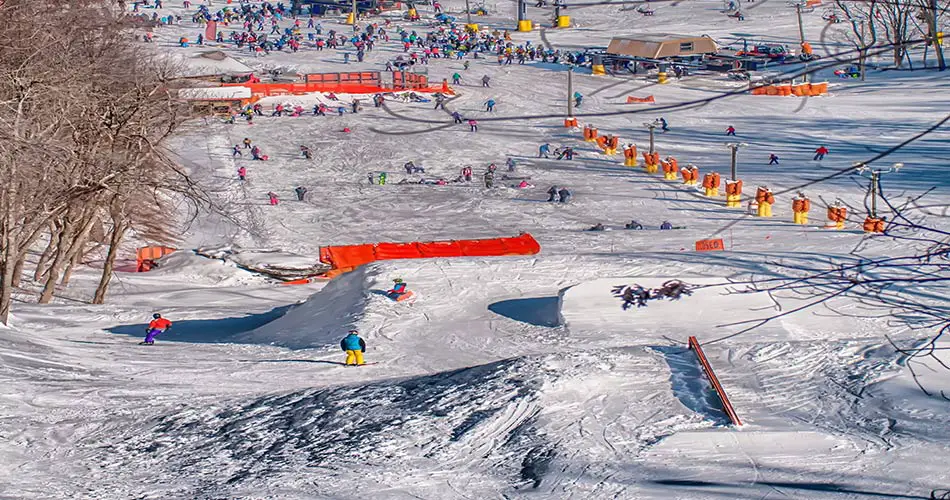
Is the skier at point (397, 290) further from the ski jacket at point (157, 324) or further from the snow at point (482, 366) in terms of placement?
the ski jacket at point (157, 324)

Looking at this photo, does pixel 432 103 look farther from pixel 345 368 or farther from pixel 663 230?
pixel 345 368

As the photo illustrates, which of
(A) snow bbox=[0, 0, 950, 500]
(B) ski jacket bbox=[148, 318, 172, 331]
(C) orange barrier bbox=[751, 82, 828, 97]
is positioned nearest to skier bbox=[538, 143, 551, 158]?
(A) snow bbox=[0, 0, 950, 500]

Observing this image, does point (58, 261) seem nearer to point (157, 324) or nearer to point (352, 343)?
point (157, 324)

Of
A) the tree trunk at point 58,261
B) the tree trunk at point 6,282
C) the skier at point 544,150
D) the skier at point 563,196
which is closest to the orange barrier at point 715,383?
the tree trunk at point 6,282

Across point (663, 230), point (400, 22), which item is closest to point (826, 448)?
point (663, 230)

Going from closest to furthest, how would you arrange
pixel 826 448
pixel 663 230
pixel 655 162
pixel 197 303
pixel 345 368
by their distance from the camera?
pixel 826 448
pixel 345 368
pixel 197 303
pixel 663 230
pixel 655 162

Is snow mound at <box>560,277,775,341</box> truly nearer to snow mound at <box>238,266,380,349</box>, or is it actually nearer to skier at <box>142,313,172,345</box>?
snow mound at <box>238,266,380,349</box>
